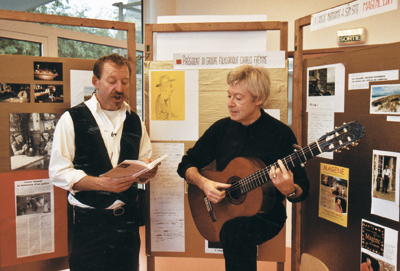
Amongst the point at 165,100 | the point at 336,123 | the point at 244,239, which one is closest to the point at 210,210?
the point at 244,239

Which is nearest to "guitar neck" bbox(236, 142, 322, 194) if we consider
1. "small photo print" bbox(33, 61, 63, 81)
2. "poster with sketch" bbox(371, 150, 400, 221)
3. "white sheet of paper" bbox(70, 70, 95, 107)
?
"poster with sketch" bbox(371, 150, 400, 221)

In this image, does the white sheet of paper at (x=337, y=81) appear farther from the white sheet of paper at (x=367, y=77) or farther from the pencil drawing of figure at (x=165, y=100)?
the pencil drawing of figure at (x=165, y=100)

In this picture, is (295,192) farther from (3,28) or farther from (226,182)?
(3,28)

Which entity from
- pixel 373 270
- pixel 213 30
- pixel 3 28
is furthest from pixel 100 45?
pixel 373 270

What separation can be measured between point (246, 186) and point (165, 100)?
0.85 m

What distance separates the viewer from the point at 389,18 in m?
2.83

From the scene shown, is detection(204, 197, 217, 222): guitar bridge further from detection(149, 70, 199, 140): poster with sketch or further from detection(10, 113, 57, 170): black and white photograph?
detection(10, 113, 57, 170): black and white photograph

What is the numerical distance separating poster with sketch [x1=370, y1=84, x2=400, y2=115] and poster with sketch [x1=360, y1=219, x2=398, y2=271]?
Answer: 59 centimetres

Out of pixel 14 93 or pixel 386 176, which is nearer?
pixel 386 176

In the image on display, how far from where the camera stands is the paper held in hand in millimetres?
1480

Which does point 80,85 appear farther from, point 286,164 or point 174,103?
point 286,164

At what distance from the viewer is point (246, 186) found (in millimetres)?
1627

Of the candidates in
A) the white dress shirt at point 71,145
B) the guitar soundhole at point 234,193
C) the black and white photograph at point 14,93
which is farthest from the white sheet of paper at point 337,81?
the black and white photograph at point 14,93

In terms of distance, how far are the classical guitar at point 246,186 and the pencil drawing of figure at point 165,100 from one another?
49cm
